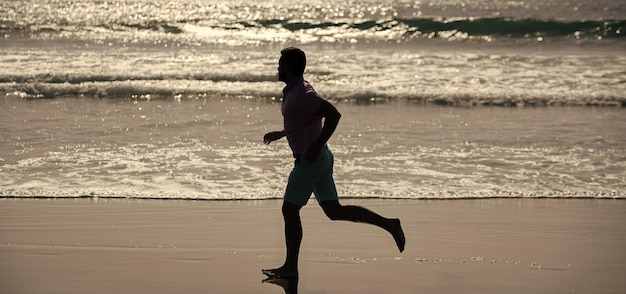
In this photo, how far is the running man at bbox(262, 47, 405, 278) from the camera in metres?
5.91

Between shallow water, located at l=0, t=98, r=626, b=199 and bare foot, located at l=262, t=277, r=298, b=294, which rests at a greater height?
bare foot, located at l=262, t=277, r=298, b=294

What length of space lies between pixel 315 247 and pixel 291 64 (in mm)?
1501

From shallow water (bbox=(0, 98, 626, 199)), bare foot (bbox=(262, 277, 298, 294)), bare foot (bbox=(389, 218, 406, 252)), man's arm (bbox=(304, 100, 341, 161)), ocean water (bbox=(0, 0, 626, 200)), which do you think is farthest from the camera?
ocean water (bbox=(0, 0, 626, 200))

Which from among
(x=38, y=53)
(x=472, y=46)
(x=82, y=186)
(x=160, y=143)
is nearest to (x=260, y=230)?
(x=82, y=186)

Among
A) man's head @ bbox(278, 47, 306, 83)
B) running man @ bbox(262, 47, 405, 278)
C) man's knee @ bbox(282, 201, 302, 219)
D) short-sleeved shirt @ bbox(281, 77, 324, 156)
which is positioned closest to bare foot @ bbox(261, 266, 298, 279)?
running man @ bbox(262, 47, 405, 278)

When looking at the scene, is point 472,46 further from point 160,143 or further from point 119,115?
point 160,143

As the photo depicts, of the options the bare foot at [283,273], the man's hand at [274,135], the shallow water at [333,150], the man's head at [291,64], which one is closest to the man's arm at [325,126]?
the man's head at [291,64]

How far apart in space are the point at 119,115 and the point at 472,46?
51.6 feet

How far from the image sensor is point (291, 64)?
5.91 metres

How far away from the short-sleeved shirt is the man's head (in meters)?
0.04

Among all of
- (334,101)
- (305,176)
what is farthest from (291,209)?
(334,101)

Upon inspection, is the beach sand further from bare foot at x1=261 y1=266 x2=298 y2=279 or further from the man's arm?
the man's arm

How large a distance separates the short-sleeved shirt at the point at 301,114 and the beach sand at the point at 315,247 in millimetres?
813

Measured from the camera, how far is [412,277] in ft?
20.4
